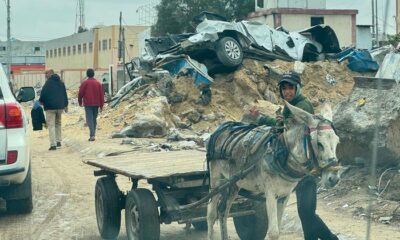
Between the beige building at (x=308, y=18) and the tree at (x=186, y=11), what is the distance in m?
3.30

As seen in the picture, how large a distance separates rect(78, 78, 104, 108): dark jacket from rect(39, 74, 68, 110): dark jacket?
0.96 meters

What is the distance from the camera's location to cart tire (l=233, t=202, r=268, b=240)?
23.0 feet

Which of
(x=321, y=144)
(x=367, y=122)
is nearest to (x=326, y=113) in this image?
(x=321, y=144)

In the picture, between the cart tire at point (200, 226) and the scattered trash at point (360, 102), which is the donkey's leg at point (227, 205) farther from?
the scattered trash at point (360, 102)

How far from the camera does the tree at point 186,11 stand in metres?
51.1

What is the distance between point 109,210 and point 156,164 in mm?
706

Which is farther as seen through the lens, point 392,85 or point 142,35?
point 142,35

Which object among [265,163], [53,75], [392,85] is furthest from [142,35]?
[265,163]

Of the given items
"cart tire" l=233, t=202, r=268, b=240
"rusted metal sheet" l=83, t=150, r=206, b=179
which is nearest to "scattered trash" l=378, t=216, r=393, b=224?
"cart tire" l=233, t=202, r=268, b=240

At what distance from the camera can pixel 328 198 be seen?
9.45 m

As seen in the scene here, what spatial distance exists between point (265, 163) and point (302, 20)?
40.9m

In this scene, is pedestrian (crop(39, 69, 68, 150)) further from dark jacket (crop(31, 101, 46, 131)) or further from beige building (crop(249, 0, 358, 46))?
beige building (crop(249, 0, 358, 46))

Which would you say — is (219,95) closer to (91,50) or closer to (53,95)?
(53,95)

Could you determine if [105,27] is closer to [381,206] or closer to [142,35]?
[142,35]
